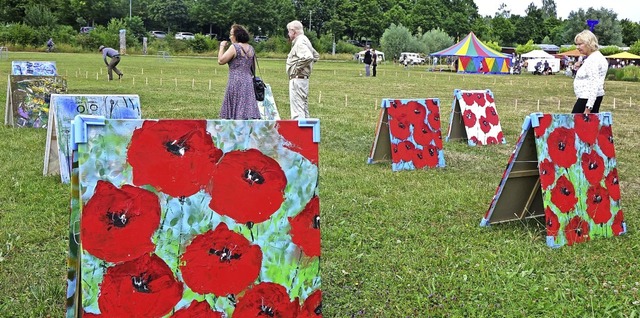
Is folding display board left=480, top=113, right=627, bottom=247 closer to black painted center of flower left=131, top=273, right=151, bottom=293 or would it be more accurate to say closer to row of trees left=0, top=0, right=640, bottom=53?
black painted center of flower left=131, top=273, right=151, bottom=293

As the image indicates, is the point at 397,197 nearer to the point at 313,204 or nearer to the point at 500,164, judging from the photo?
the point at 500,164

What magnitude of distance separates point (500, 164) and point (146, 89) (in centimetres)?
1356

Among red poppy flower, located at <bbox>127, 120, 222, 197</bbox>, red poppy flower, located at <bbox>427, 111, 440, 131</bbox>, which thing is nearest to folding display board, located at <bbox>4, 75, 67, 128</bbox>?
red poppy flower, located at <bbox>427, 111, 440, 131</bbox>

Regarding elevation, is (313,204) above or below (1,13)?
below

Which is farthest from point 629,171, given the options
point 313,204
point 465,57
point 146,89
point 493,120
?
point 465,57

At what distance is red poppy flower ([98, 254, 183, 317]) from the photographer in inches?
117

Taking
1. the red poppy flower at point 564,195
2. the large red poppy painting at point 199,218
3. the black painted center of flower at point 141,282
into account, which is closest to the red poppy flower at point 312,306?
the large red poppy painting at point 199,218

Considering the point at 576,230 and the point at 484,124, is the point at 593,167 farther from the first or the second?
the point at 484,124

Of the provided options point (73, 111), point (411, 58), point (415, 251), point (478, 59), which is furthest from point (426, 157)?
point (411, 58)

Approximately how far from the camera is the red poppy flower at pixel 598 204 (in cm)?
540

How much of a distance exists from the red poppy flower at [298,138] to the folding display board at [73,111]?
3.82 meters

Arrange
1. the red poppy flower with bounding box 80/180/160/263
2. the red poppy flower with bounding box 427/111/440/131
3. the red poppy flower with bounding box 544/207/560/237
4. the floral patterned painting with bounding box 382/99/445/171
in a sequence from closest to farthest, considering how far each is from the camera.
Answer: the red poppy flower with bounding box 80/180/160/263 → the red poppy flower with bounding box 544/207/560/237 → the floral patterned painting with bounding box 382/99/445/171 → the red poppy flower with bounding box 427/111/440/131

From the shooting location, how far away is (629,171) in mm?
8641

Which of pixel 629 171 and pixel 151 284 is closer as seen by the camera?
pixel 151 284
